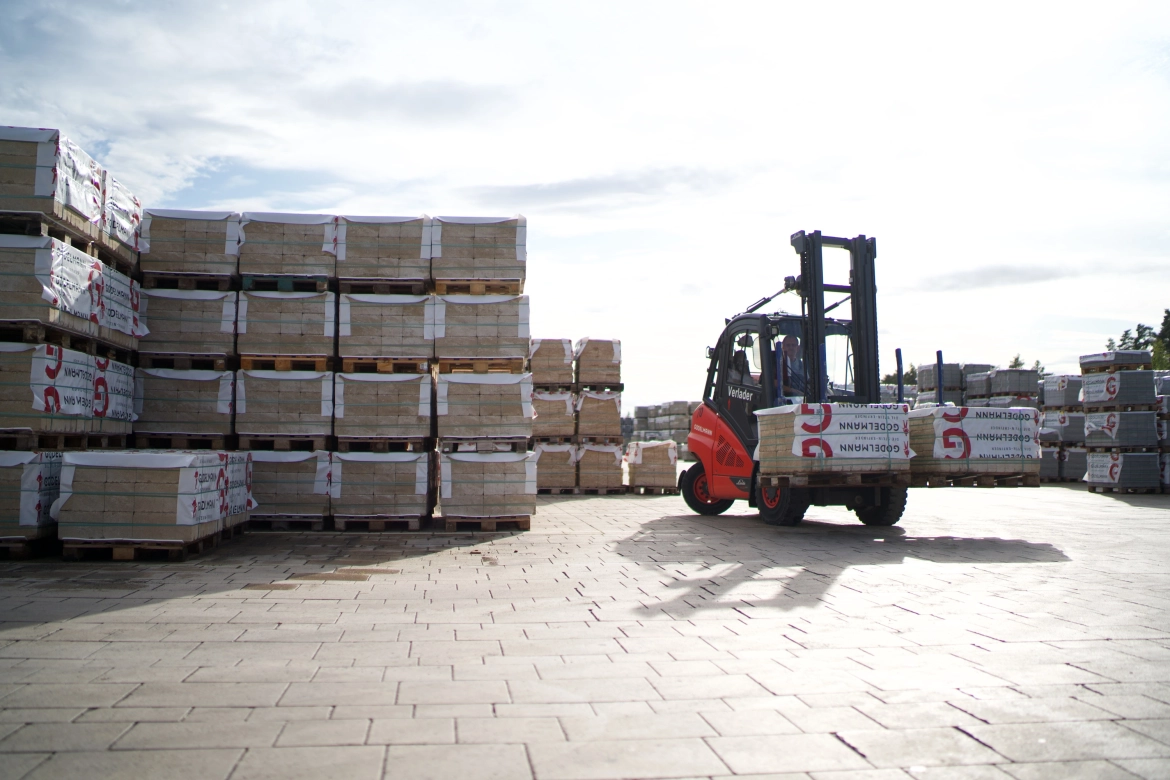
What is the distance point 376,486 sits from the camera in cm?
976

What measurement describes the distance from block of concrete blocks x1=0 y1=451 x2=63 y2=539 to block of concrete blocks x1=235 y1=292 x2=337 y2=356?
271 cm

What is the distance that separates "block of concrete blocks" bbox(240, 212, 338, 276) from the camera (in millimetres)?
9898

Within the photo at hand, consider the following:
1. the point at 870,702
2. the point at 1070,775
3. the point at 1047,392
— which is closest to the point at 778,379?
the point at 870,702

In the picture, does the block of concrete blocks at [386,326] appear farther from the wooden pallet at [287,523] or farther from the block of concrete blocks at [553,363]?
the block of concrete blocks at [553,363]

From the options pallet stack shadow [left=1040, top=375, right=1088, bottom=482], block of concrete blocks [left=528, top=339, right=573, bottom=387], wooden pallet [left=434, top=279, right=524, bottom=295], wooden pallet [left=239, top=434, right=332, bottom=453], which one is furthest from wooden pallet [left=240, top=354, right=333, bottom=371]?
pallet stack shadow [left=1040, top=375, right=1088, bottom=482]

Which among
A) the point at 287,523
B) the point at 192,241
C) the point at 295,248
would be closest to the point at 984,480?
the point at 287,523

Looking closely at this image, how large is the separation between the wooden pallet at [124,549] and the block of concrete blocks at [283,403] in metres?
2.26

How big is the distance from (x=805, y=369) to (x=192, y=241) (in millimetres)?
7296

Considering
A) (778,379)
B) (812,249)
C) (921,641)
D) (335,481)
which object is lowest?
(921,641)

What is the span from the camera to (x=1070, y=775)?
2795mm

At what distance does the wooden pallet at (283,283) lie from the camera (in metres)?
9.98

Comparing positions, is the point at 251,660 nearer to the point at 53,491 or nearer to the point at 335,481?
the point at 53,491

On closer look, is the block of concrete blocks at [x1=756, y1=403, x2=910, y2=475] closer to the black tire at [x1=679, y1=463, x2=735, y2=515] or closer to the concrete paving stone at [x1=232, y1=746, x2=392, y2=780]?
the black tire at [x1=679, y1=463, x2=735, y2=515]

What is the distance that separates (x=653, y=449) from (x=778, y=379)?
6247 mm
